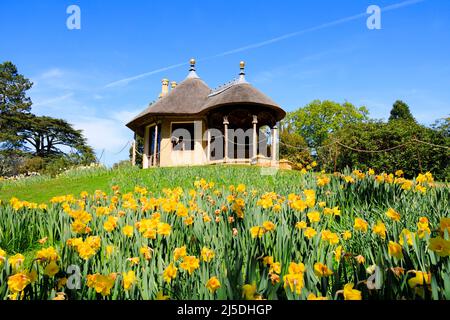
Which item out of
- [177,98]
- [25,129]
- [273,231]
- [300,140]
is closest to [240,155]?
[177,98]

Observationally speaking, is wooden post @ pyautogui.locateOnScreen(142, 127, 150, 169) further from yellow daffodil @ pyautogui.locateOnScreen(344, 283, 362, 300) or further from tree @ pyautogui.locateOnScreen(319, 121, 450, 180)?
yellow daffodil @ pyautogui.locateOnScreen(344, 283, 362, 300)

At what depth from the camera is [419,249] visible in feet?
5.94

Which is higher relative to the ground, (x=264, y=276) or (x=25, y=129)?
(x=25, y=129)

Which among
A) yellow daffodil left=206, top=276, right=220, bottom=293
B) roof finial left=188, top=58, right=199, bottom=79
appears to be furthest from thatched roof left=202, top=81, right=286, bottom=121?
yellow daffodil left=206, top=276, right=220, bottom=293

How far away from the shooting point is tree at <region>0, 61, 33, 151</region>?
36.5 m

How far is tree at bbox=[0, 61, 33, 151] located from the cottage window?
2620 cm

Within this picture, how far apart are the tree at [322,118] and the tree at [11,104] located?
119 feet

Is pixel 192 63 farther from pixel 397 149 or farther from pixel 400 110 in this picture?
pixel 400 110

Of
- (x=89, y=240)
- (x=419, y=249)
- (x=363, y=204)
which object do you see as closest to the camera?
(x=419, y=249)

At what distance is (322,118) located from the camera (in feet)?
155

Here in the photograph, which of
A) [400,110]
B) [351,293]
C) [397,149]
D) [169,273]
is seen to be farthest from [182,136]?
[400,110]

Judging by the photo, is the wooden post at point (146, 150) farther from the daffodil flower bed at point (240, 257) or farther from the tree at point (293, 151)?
the daffodil flower bed at point (240, 257)
